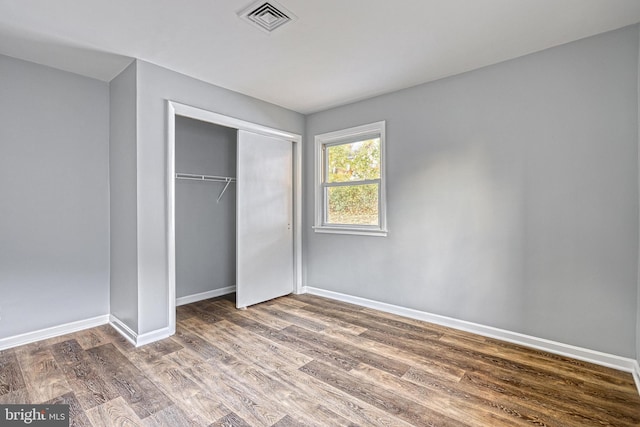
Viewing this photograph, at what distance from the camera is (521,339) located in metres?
2.71

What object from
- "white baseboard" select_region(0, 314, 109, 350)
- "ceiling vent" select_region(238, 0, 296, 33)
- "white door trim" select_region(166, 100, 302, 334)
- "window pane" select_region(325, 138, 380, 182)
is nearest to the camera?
Answer: "ceiling vent" select_region(238, 0, 296, 33)

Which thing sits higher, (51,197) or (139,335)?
(51,197)

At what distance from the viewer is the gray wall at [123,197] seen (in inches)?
111

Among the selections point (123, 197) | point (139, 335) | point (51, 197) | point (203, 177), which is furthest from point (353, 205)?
point (51, 197)

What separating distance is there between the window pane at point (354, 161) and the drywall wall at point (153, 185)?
6.04 ft

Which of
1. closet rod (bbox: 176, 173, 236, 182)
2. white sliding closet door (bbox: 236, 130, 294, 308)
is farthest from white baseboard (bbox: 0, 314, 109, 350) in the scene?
closet rod (bbox: 176, 173, 236, 182)

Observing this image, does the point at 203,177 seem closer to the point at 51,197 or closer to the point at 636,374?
the point at 51,197

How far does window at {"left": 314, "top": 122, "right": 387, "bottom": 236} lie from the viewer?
370 cm

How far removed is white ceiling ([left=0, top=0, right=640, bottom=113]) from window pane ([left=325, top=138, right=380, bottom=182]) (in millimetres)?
853

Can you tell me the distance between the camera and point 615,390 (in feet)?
6.74

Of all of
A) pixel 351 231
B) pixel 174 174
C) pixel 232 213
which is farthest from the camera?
pixel 232 213

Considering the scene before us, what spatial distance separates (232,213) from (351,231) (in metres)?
1.77

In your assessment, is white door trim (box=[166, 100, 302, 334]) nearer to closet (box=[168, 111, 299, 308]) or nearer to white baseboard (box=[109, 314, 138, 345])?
closet (box=[168, 111, 299, 308])

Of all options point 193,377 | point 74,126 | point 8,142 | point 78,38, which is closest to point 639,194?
point 193,377
